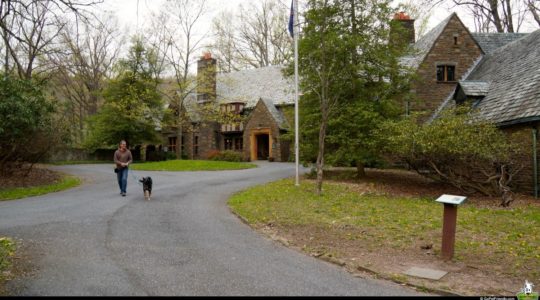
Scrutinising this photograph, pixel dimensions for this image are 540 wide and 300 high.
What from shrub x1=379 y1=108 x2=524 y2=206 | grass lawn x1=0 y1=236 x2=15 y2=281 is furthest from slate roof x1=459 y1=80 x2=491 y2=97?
grass lawn x1=0 y1=236 x2=15 y2=281

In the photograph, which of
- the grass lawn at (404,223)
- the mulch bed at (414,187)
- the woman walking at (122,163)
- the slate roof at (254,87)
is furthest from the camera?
the slate roof at (254,87)

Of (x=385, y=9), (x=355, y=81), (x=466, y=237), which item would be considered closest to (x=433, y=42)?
(x=385, y=9)

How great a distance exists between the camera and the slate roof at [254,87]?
116ft

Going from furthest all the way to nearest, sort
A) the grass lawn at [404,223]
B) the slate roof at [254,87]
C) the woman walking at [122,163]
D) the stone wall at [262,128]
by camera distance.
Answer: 1. the slate roof at [254,87]
2. the stone wall at [262,128]
3. the woman walking at [122,163]
4. the grass lawn at [404,223]

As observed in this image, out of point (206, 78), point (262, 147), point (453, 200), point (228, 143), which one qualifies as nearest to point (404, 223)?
point (453, 200)

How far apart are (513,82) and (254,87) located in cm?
2424

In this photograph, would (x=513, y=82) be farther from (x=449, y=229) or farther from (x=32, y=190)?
(x=32, y=190)

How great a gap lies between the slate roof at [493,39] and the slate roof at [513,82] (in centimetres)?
253

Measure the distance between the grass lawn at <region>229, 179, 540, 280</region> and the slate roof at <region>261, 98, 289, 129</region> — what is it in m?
18.6

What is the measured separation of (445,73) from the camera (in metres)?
23.8

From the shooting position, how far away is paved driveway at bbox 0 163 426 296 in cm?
489

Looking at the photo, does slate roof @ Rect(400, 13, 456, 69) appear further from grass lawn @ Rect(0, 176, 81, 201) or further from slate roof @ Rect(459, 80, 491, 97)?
grass lawn @ Rect(0, 176, 81, 201)

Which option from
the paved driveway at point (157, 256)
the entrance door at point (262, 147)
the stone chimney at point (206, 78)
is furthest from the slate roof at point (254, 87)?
the paved driveway at point (157, 256)

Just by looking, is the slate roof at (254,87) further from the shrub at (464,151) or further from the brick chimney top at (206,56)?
the shrub at (464,151)
